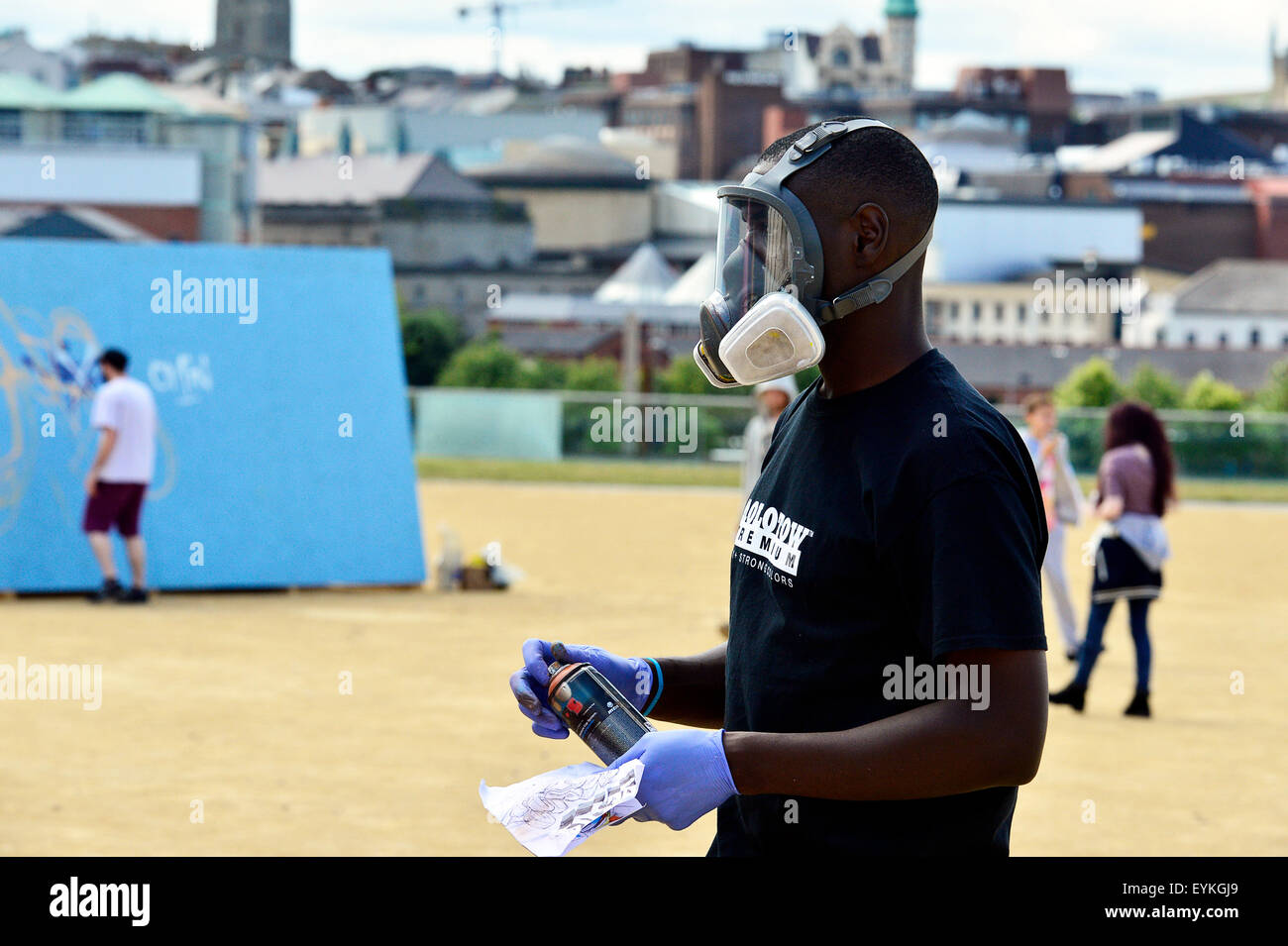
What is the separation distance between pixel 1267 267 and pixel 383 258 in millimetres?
90152

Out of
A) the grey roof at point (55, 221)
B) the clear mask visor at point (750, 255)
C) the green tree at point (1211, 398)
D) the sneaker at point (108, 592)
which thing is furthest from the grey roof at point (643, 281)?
the clear mask visor at point (750, 255)

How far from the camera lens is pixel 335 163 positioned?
316 feet

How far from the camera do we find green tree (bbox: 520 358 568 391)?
53.7 metres

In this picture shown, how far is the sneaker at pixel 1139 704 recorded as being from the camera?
11.0 m

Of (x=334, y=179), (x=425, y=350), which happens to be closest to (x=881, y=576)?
(x=425, y=350)

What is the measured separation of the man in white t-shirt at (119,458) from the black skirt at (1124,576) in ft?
25.3

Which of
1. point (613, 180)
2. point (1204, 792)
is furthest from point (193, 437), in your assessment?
point (613, 180)

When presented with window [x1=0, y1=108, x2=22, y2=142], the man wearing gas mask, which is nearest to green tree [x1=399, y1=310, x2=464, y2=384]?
window [x1=0, y1=108, x2=22, y2=142]

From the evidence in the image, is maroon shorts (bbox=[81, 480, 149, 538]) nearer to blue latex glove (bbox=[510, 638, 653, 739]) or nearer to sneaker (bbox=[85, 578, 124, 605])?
sneaker (bbox=[85, 578, 124, 605])

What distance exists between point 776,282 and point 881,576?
0.49 m

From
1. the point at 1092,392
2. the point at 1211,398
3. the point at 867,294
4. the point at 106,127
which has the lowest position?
the point at 867,294

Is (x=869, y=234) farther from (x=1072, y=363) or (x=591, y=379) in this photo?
(x=1072, y=363)

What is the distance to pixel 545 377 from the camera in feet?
178
